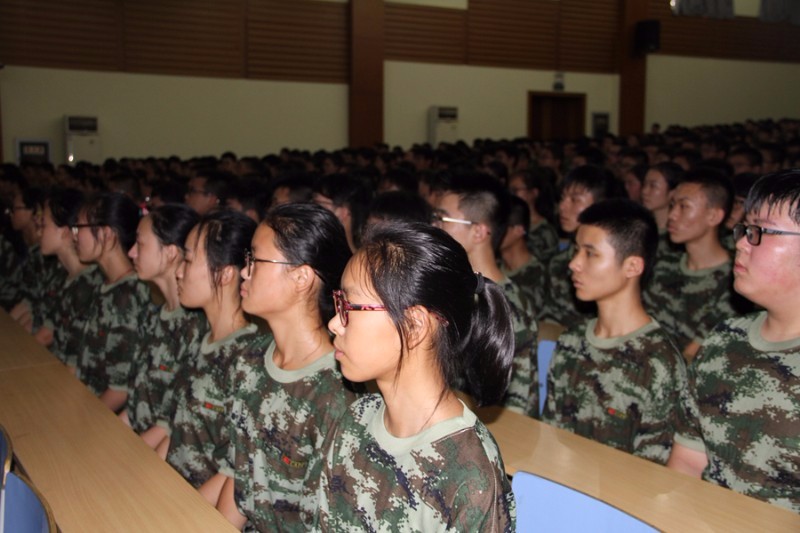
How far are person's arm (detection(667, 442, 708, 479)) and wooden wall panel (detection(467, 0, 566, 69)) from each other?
11.6 metres

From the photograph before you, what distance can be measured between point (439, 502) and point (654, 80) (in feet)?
49.2

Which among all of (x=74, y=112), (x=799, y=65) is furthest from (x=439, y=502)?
(x=799, y=65)

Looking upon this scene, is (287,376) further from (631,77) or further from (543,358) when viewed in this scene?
(631,77)

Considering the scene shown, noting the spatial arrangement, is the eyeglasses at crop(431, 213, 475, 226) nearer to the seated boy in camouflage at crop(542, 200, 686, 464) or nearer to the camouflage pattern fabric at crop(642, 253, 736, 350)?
the seated boy in camouflage at crop(542, 200, 686, 464)

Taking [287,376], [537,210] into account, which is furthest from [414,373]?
[537,210]

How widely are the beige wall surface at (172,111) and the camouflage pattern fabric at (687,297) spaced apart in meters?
8.64

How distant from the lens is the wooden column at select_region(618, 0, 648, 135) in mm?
14211

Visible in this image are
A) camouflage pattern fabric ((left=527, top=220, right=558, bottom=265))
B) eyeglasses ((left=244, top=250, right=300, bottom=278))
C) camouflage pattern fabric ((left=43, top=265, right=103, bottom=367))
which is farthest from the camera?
camouflage pattern fabric ((left=527, top=220, right=558, bottom=265))

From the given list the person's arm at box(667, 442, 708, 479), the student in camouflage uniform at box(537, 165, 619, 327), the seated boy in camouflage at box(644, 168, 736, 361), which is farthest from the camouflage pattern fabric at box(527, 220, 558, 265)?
the person's arm at box(667, 442, 708, 479)

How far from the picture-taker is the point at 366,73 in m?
11.8

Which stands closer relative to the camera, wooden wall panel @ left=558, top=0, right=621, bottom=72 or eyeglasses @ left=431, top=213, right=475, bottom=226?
eyeglasses @ left=431, top=213, right=475, bottom=226

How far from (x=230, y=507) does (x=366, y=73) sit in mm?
10483

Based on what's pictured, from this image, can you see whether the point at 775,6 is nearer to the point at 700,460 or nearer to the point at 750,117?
the point at 750,117

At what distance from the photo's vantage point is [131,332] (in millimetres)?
3100
